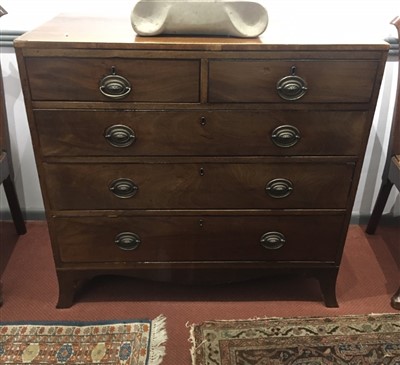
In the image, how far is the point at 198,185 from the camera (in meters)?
1.34

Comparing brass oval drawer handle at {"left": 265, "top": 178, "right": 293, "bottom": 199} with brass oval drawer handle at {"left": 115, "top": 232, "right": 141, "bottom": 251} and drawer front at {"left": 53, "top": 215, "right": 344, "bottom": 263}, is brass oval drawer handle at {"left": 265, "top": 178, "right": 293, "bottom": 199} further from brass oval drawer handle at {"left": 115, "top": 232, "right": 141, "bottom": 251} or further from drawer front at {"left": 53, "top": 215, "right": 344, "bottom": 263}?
brass oval drawer handle at {"left": 115, "top": 232, "right": 141, "bottom": 251}

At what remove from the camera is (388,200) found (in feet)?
6.64

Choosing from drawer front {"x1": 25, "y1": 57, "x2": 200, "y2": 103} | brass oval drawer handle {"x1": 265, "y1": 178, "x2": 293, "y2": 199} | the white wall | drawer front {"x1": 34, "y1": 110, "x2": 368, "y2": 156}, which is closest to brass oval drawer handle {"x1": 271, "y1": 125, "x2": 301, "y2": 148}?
drawer front {"x1": 34, "y1": 110, "x2": 368, "y2": 156}

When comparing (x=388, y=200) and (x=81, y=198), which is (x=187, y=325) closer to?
(x=81, y=198)

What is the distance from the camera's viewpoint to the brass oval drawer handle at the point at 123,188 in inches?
52.4

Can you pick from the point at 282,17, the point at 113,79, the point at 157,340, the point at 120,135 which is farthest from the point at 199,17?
the point at 157,340

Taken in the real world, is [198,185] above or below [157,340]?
above

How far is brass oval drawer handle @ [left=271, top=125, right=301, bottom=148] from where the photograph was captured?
126cm

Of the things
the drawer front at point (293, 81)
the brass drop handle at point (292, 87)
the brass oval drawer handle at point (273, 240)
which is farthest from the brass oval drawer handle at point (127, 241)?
the brass drop handle at point (292, 87)

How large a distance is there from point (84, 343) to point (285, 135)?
921 mm

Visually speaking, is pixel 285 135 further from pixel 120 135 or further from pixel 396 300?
pixel 396 300

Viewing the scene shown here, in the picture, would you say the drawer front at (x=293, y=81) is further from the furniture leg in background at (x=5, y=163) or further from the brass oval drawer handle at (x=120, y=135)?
the furniture leg in background at (x=5, y=163)

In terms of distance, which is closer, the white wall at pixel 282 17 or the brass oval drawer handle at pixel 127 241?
the brass oval drawer handle at pixel 127 241

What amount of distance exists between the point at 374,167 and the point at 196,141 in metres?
1.03
